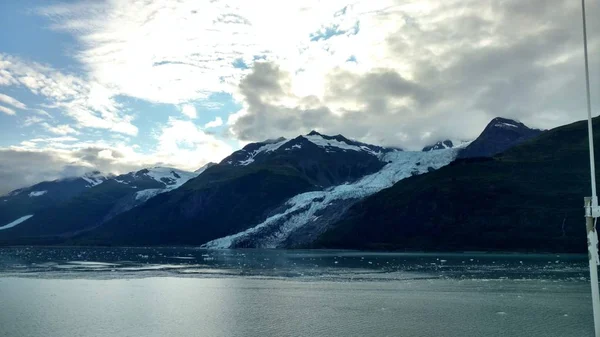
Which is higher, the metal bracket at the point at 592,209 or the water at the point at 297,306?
the metal bracket at the point at 592,209

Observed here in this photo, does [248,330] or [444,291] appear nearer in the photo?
[248,330]

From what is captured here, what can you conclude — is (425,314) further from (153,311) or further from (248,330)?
(153,311)

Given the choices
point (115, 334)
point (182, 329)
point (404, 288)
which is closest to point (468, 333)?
point (182, 329)

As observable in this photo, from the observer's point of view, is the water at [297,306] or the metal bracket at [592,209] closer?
the metal bracket at [592,209]

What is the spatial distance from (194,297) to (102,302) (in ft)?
42.0

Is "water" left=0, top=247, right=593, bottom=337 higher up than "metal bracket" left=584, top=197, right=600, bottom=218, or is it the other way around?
"metal bracket" left=584, top=197, right=600, bottom=218

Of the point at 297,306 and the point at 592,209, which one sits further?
the point at 297,306

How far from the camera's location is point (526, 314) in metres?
64.8

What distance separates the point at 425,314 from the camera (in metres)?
64.9

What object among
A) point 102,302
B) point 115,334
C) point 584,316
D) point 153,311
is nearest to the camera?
point 115,334

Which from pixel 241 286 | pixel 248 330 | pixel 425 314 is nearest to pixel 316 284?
pixel 241 286

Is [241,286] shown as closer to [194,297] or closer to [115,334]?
[194,297]

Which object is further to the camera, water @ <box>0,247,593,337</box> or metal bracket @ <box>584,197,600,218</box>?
water @ <box>0,247,593,337</box>

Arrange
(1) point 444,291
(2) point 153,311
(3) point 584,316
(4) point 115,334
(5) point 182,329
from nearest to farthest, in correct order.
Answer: (4) point 115,334 < (5) point 182,329 < (3) point 584,316 < (2) point 153,311 < (1) point 444,291
